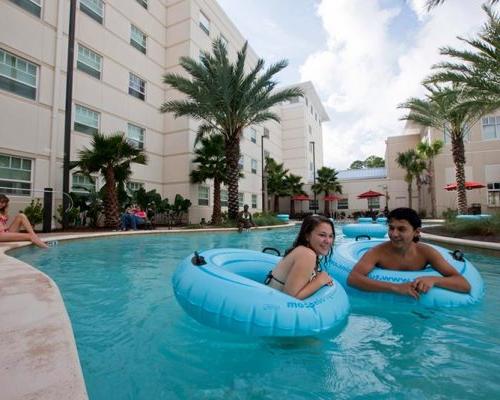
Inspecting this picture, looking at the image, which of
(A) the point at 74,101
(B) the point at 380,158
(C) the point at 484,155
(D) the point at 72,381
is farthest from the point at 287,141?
(D) the point at 72,381

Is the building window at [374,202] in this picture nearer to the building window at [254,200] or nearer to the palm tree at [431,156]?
the palm tree at [431,156]

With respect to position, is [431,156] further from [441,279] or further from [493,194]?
[441,279]

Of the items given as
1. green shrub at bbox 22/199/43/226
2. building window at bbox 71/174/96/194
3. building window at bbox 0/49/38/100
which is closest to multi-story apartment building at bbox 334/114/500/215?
building window at bbox 71/174/96/194

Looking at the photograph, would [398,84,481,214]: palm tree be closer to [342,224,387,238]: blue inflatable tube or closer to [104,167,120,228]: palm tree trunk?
[342,224,387,238]: blue inflatable tube

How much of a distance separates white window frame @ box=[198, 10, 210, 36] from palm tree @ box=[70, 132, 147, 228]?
13.3 meters

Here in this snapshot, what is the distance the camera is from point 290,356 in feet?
8.23

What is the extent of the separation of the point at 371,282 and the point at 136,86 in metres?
19.5

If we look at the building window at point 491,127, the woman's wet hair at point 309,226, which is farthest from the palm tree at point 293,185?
the woman's wet hair at point 309,226

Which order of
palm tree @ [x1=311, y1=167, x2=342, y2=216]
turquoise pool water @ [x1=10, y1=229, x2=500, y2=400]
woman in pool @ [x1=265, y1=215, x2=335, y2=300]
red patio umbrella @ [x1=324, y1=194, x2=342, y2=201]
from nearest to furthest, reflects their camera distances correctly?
turquoise pool water @ [x1=10, y1=229, x2=500, y2=400], woman in pool @ [x1=265, y1=215, x2=335, y2=300], red patio umbrella @ [x1=324, y1=194, x2=342, y2=201], palm tree @ [x1=311, y1=167, x2=342, y2=216]

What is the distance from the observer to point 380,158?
6662 centimetres

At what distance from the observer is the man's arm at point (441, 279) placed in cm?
339

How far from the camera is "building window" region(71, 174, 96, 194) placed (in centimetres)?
1533

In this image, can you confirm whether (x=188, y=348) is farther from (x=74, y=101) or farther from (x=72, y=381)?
(x=74, y=101)

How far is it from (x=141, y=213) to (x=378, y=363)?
45.4 ft
